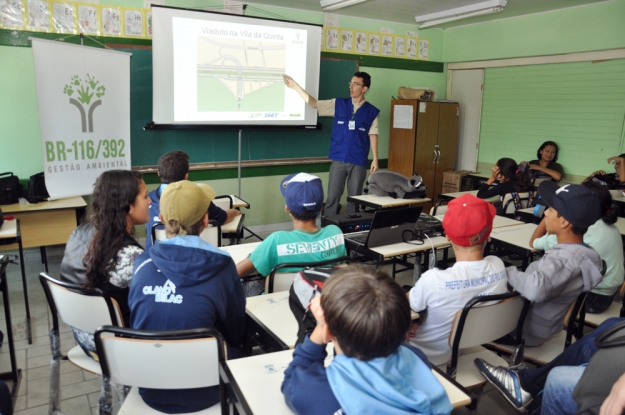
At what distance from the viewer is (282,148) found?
576 centimetres

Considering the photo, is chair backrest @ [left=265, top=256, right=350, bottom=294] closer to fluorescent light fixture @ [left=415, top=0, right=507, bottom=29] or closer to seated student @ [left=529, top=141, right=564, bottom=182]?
fluorescent light fixture @ [left=415, top=0, right=507, bottom=29]

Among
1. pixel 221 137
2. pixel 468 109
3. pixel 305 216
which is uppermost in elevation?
pixel 468 109

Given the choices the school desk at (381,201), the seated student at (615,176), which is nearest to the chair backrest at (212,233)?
the school desk at (381,201)

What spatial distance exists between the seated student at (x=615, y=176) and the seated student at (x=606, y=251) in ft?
8.94

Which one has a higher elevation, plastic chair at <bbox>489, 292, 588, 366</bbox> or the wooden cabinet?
the wooden cabinet

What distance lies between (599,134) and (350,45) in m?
3.13

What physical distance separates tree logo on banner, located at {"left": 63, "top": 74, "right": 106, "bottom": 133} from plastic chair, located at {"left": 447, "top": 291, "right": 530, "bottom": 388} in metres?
3.63

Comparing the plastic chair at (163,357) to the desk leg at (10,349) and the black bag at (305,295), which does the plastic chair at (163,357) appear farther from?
the desk leg at (10,349)

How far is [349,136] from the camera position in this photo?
5.26 metres

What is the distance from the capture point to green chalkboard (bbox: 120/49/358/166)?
4.78 m

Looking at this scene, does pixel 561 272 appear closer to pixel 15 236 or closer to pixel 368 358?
pixel 368 358

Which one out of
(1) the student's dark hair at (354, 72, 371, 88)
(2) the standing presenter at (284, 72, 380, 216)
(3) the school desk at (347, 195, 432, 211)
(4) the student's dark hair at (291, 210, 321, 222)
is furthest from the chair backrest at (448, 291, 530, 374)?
(1) the student's dark hair at (354, 72, 371, 88)

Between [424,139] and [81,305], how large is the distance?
5353 mm

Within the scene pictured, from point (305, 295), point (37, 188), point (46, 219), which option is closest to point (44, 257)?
point (46, 219)
